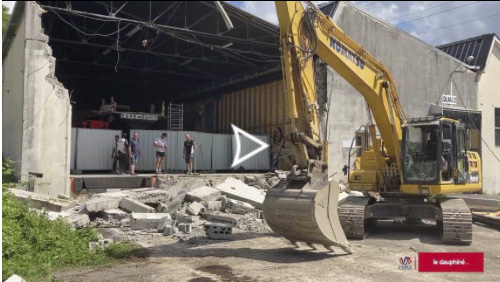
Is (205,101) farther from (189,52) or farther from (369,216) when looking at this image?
(369,216)

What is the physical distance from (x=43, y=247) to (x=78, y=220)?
243 cm

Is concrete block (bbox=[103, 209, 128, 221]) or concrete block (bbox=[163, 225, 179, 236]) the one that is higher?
concrete block (bbox=[103, 209, 128, 221])

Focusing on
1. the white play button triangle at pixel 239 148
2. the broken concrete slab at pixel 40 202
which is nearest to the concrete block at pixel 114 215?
the broken concrete slab at pixel 40 202

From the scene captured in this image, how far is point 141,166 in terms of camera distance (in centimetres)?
1905

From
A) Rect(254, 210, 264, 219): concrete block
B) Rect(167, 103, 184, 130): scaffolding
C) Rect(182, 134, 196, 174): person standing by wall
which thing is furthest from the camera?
Rect(167, 103, 184, 130): scaffolding

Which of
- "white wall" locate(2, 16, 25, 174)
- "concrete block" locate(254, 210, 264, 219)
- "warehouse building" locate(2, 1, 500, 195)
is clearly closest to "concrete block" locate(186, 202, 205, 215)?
"concrete block" locate(254, 210, 264, 219)

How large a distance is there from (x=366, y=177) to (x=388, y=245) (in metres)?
2.35

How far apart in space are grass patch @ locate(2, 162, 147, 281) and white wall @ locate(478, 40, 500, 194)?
21319 mm

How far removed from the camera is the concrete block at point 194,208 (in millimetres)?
12438

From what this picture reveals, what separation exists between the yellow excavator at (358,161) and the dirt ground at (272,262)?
0.38 m

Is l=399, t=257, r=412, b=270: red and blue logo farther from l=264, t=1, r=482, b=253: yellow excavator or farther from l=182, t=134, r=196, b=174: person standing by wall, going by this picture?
l=182, t=134, r=196, b=174: person standing by wall

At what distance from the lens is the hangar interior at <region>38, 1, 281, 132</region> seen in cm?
1738

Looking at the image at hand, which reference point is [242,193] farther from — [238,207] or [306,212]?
[306,212]

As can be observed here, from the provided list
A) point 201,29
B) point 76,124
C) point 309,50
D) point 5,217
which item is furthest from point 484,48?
point 5,217
